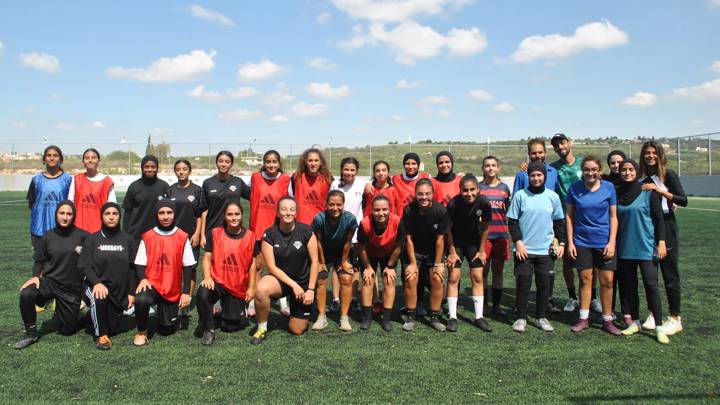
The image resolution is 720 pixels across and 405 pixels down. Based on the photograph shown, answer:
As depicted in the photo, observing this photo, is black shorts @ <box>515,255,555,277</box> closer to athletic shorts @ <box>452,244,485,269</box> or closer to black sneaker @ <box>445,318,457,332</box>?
athletic shorts @ <box>452,244,485,269</box>

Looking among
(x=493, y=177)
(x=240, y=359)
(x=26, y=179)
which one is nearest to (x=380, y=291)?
(x=493, y=177)

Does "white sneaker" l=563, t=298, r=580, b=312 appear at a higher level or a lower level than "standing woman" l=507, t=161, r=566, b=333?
lower

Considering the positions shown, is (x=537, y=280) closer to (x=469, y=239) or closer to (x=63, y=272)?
(x=469, y=239)

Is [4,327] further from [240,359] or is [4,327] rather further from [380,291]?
[380,291]

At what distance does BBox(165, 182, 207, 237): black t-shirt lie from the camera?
17.6ft

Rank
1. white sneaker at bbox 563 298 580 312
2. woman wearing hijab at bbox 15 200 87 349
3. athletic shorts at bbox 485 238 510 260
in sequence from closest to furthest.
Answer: woman wearing hijab at bbox 15 200 87 349 < athletic shorts at bbox 485 238 510 260 < white sneaker at bbox 563 298 580 312

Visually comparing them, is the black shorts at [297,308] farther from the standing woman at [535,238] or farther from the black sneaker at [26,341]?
the black sneaker at [26,341]

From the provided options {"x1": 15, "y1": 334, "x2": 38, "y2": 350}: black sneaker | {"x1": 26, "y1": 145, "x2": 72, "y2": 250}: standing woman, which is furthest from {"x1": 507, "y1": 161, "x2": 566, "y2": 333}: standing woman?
{"x1": 26, "y1": 145, "x2": 72, "y2": 250}: standing woman

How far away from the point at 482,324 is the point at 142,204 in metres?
3.74

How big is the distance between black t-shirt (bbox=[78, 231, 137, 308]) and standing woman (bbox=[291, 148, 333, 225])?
5.96ft

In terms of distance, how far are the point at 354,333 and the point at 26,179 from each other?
109 feet

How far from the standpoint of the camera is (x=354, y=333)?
15.4 ft

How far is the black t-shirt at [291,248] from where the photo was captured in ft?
15.6

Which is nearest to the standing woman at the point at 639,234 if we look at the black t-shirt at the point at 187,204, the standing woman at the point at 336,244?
the standing woman at the point at 336,244
